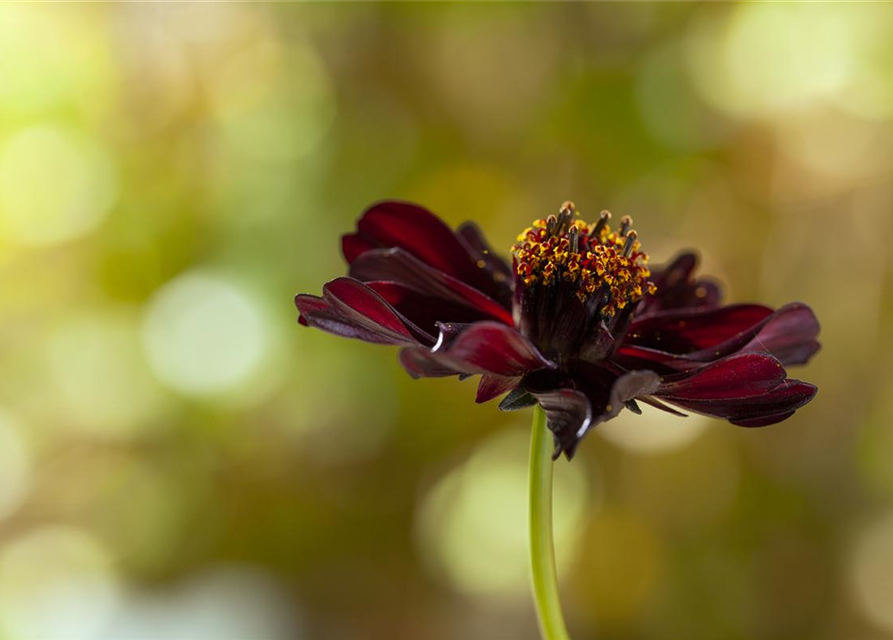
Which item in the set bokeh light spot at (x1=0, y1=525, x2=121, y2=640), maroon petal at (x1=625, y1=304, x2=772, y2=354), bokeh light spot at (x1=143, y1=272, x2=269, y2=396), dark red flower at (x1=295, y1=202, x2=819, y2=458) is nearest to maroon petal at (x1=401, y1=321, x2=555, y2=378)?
dark red flower at (x1=295, y1=202, x2=819, y2=458)

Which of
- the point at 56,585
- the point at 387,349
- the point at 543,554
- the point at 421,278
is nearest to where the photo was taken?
the point at 543,554

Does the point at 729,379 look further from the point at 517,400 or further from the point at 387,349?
the point at 387,349

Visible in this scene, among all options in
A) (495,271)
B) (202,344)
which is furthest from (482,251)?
(202,344)

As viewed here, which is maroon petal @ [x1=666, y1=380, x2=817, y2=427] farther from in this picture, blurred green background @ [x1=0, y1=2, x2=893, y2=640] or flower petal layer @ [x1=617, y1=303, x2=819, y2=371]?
blurred green background @ [x1=0, y1=2, x2=893, y2=640]

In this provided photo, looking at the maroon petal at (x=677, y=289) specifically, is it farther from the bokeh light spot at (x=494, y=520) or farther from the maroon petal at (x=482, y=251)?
the bokeh light spot at (x=494, y=520)

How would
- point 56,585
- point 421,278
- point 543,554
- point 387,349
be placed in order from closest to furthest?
point 543,554
point 421,278
point 56,585
point 387,349

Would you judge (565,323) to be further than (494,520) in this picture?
No

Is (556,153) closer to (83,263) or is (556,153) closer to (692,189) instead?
(692,189)
